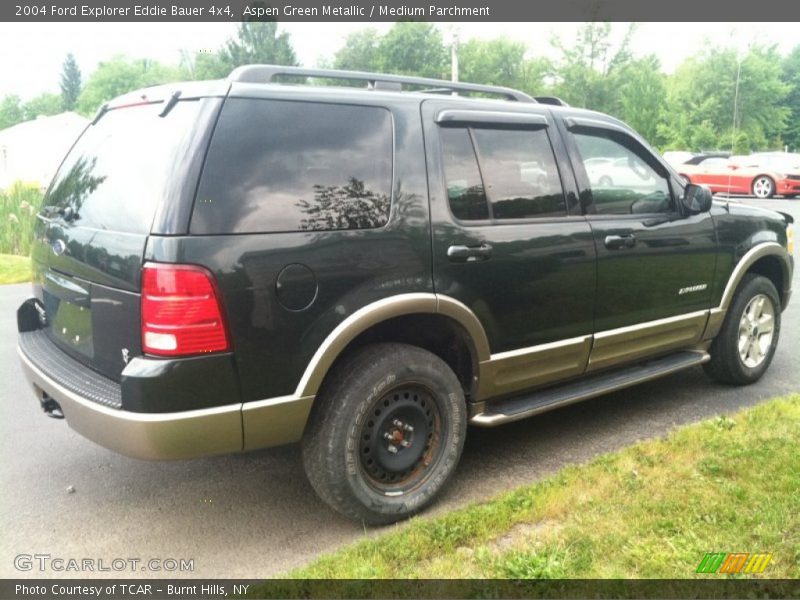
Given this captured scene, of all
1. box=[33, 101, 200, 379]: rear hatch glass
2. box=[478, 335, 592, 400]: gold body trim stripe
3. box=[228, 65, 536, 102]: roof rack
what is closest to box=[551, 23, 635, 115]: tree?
box=[228, 65, 536, 102]: roof rack

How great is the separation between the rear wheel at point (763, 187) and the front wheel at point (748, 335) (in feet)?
62.5

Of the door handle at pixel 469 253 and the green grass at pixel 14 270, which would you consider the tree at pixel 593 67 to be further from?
the door handle at pixel 469 253

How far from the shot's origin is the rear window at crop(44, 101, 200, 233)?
9.93 ft

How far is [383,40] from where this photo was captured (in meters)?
54.8

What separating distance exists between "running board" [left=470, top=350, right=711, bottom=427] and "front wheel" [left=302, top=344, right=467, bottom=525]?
27 centimetres

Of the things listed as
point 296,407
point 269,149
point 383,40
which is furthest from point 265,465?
point 383,40

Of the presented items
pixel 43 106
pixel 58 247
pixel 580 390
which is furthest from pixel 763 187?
pixel 43 106

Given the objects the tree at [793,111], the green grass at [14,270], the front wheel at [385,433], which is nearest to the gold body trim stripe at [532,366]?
the front wheel at [385,433]

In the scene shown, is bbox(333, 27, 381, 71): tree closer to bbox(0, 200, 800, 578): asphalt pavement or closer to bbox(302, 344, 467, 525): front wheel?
bbox(0, 200, 800, 578): asphalt pavement

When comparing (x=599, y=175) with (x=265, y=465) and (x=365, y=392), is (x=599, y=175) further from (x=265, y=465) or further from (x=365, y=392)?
(x=265, y=465)

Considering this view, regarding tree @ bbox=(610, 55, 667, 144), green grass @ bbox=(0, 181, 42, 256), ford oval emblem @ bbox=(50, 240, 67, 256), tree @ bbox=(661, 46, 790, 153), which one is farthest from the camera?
tree @ bbox=(610, 55, 667, 144)

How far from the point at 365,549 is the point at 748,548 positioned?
5.25 ft

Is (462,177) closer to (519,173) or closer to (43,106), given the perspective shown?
(519,173)

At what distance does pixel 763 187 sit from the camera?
22594 millimetres
